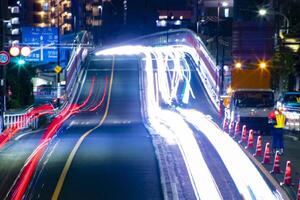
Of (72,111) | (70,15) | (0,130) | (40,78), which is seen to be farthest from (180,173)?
(70,15)

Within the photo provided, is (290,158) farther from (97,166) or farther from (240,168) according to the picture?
(97,166)

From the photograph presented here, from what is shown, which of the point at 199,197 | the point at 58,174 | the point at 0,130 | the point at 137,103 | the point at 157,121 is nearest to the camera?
the point at 199,197

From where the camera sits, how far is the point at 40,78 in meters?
88.7

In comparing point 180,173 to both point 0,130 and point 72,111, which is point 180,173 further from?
point 72,111

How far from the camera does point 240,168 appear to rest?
18.9 metres

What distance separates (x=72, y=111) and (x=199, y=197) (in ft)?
116

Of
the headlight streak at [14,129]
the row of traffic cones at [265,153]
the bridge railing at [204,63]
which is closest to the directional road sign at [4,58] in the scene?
the headlight streak at [14,129]

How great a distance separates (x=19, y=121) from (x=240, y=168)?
17.5 meters

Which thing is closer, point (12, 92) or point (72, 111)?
point (72, 111)

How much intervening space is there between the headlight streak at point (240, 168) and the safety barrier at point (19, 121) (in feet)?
28.4

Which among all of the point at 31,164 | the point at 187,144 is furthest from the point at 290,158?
the point at 31,164

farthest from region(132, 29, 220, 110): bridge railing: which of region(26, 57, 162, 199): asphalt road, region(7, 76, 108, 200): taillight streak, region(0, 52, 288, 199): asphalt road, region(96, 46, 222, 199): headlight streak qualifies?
region(26, 57, 162, 199): asphalt road

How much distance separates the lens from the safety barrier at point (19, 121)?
108 feet

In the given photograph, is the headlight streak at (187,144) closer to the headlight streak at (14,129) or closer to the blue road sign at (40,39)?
the headlight streak at (14,129)
